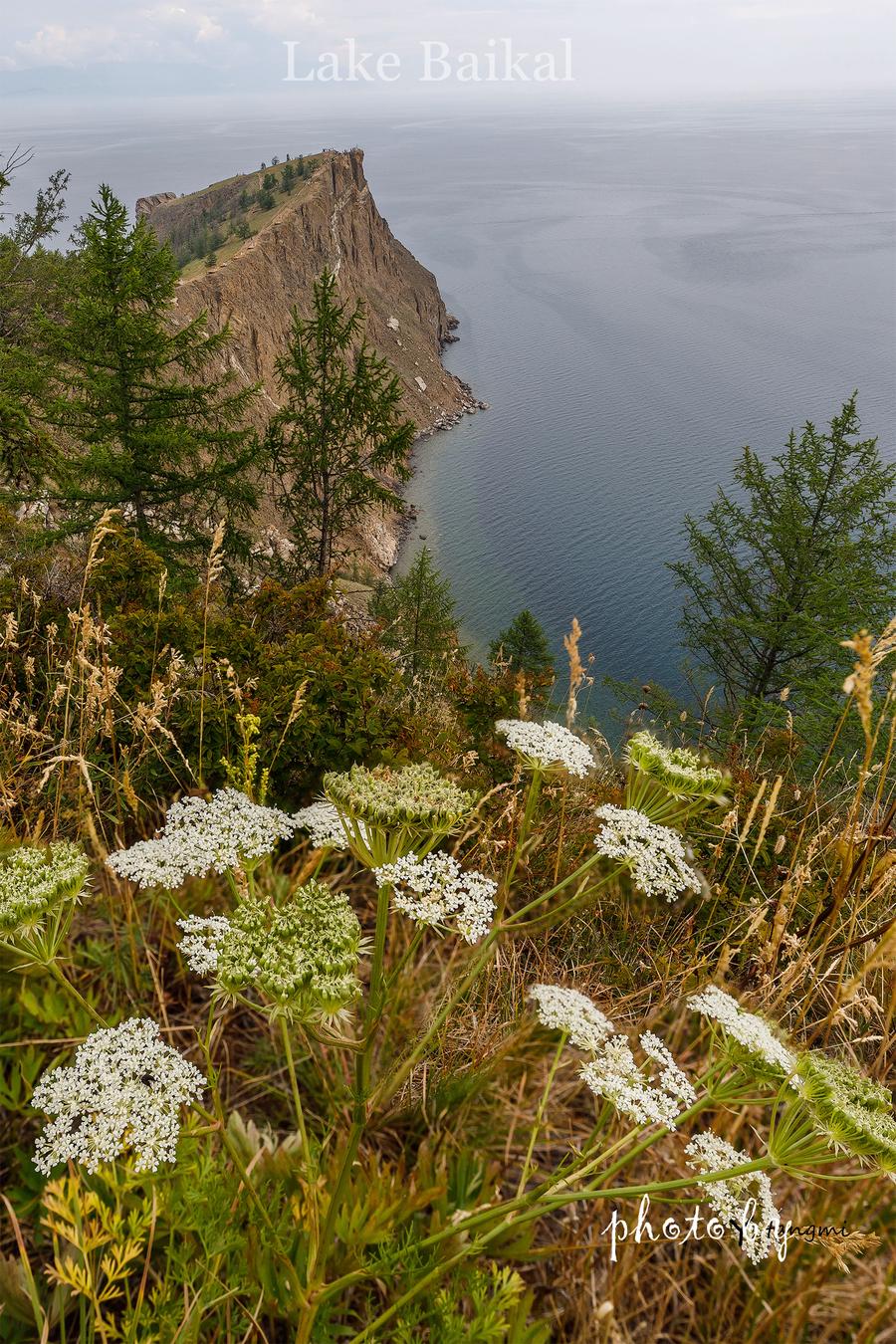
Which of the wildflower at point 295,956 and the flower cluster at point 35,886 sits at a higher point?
the flower cluster at point 35,886

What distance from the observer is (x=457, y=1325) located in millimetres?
1773

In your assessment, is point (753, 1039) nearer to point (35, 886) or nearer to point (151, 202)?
point (35, 886)

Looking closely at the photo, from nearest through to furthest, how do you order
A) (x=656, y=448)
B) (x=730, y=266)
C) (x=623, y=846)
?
1. (x=623, y=846)
2. (x=656, y=448)
3. (x=730, y=266)

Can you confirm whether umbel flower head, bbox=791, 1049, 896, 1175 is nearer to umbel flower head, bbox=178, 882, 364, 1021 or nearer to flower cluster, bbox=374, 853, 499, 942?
flower cluster, bbox=374, 853, 499, 942

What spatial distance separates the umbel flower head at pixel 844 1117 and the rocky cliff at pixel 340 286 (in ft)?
207

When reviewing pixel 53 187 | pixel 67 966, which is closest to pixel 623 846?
pixel 67 966

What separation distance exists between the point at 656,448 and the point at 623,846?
8293 cm

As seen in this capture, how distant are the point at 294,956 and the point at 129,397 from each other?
2014cm

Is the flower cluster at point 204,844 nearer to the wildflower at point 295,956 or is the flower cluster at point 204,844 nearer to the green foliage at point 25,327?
the wildflower at point 295,956

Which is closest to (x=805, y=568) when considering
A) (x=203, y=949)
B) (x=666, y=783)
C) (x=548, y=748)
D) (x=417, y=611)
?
(x=417, y=611)

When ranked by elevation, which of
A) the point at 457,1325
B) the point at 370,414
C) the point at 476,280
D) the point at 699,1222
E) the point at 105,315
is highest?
the point at 476,280

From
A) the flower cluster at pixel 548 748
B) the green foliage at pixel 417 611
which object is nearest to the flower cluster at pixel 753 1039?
the flower cluster at pixel 548 748

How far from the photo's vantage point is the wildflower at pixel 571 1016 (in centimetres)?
191

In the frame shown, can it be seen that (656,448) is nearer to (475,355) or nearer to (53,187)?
(475,355)
